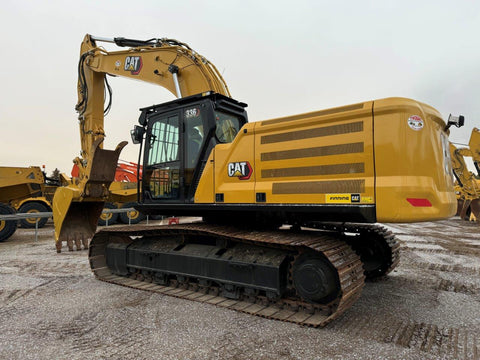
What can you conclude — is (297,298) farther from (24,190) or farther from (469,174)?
(469,174)

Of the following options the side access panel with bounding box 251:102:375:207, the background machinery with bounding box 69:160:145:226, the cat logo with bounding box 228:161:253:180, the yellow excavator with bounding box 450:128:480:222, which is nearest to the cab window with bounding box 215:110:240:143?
the cat logo with bounding box 228:161:253:180

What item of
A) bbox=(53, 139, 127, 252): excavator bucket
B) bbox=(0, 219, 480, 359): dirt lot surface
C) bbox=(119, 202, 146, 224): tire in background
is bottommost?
bbox=(0, 219, 480, 359): dirt lot surface

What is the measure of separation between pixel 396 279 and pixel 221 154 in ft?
12.4

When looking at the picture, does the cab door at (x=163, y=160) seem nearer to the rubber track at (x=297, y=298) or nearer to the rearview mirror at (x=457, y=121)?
the rubber track at (x=297, y=298)

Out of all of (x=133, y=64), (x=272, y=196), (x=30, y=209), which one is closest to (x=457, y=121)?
(x=272, y=196)

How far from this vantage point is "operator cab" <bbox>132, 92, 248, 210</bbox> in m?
4.91

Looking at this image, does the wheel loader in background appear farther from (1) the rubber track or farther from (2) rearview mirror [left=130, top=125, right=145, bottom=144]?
(1) the rubber track

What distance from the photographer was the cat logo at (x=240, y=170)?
175 inches

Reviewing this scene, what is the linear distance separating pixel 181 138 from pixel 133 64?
3.18 metres

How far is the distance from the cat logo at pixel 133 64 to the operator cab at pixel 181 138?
2025 mm

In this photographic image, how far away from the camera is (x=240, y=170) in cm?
448

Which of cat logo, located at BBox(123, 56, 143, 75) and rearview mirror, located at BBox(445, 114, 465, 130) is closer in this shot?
rearview mirror, located at BBox(445, 114, 465, 130)

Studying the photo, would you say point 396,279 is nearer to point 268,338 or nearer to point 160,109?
point 268,338

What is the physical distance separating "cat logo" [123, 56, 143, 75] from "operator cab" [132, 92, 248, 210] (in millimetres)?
2025
